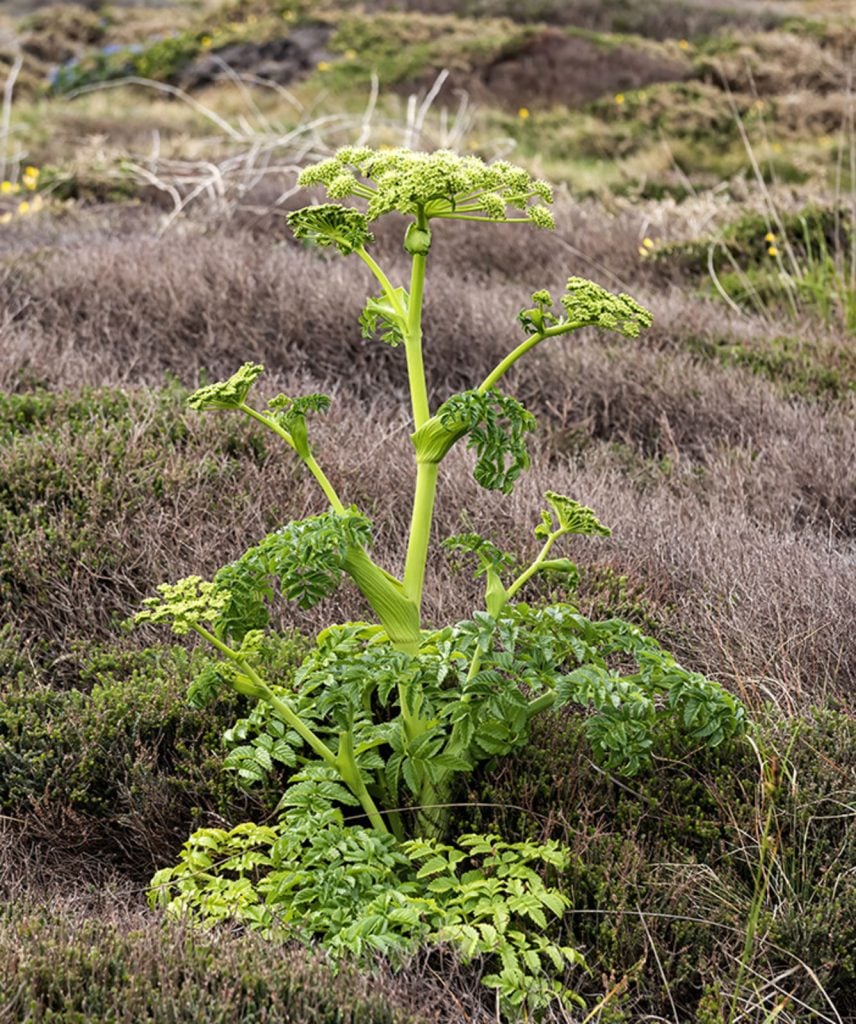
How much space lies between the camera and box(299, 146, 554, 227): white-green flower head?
6.42ft

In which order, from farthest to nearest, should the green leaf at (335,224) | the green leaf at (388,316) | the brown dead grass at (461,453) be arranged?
the brown dead grass at (461,453) < the green leaf at (388,316) < the green leaf at (335,224)

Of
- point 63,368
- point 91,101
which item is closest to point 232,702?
point 63,368

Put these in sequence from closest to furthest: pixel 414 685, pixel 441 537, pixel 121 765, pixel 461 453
→ 1. pixel 414 685
2. pixel 121 765
3. pixel 441 537
4. pixel 461 453

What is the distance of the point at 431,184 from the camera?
1.95m

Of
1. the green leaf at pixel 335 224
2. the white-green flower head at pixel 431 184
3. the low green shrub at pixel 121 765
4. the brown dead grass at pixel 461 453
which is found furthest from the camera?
the brown dead grass at pixel 461 453

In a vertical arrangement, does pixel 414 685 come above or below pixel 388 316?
below

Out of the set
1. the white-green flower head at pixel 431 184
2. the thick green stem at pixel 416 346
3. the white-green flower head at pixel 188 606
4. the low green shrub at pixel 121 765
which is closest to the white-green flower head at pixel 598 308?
the white-green flower head at pixel 431 184

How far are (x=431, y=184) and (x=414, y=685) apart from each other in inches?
35.2

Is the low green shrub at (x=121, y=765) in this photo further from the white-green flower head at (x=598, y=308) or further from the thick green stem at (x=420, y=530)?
the white-green flower head at (x=598, y=308)

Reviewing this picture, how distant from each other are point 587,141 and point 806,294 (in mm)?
7015

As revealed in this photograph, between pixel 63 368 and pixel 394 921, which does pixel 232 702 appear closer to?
pixel 394 921

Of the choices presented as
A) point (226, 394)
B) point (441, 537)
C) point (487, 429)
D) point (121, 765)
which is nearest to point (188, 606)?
point (226, 394)

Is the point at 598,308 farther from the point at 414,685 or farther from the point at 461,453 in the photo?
the point at 461,453

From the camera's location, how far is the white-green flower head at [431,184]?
6.42ft
